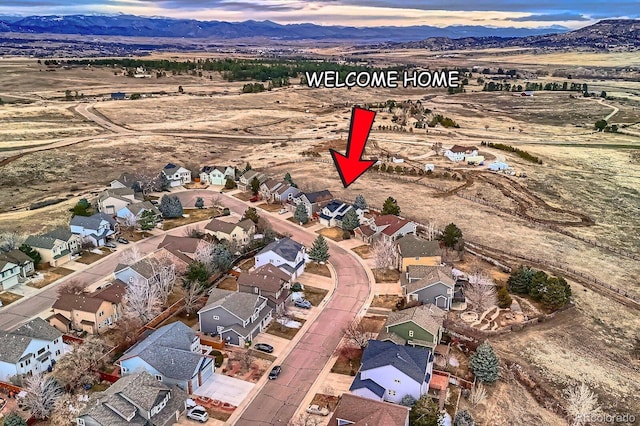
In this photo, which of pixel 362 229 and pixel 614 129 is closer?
pixel 362 229

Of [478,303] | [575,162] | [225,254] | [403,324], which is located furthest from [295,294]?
[575,162]

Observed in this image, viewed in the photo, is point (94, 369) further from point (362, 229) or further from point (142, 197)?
point (142, 197)

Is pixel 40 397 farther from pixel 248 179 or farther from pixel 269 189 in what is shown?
pixel 248 179

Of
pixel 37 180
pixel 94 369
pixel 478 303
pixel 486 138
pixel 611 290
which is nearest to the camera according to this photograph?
pixel 94 369

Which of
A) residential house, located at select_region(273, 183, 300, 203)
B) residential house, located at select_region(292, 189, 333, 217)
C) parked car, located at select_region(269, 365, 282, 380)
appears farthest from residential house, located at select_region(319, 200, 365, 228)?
parked car, located at select_region(269, 365, 282, 380)

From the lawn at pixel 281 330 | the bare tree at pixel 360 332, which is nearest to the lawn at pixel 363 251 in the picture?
the bare tree at pixel 360 332

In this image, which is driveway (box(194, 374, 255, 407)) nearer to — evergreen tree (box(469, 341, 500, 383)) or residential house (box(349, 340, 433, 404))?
residential house (box(349, 340, 433, 404))

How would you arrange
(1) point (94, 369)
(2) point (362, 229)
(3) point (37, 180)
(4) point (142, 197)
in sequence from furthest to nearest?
(3) point (37, 180)
(4) point (142, 197)
(2) point (362, 229)
(1) point (94, 369)
